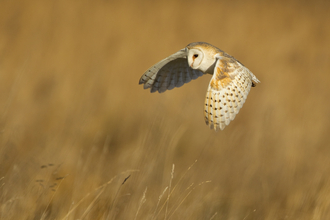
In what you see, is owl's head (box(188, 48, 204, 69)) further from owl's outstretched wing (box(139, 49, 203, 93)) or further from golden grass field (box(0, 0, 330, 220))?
golden grass field (box(0, 0, 330, 220))

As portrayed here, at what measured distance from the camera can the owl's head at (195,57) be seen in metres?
1.50

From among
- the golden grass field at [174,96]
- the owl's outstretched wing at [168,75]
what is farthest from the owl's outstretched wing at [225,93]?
the golden grass field at [174,96]

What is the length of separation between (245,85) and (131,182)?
98 cm

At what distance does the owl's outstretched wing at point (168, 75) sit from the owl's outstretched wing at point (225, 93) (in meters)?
0.44

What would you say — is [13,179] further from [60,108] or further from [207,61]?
[60,108]

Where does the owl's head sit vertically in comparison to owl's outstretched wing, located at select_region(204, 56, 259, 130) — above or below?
above

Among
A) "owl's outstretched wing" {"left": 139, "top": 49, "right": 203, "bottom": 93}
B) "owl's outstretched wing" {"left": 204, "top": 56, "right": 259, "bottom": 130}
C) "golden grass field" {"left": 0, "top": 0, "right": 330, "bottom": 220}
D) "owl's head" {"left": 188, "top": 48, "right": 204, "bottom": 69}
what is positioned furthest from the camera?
"golden grass field" {"left": 0, "top": 0, "right": 330, "bottom": 220}

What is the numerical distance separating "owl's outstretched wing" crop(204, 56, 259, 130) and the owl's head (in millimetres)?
89

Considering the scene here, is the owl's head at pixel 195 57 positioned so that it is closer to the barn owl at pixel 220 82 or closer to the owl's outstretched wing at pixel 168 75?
the barn owl at pixel 220 82

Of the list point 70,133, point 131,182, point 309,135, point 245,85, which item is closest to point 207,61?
point 245,85

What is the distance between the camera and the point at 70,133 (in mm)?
3012

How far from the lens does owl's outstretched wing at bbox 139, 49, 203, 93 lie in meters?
1.83

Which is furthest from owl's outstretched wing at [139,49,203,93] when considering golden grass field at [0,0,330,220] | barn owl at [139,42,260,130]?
golden grass field at [0,0,330,220]

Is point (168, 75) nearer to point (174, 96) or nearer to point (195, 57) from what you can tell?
point (195, 57)
